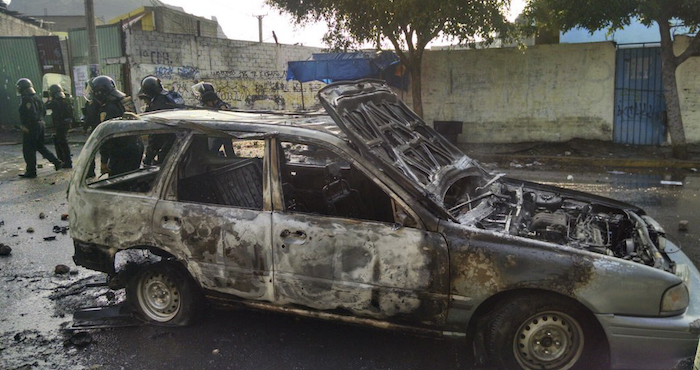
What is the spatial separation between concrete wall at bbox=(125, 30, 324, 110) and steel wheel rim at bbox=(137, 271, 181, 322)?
14.9 metres

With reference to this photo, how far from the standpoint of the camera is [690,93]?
13.5 m

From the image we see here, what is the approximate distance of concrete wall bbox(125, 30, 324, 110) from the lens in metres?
17.9

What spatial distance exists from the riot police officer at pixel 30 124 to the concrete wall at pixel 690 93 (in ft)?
48.1

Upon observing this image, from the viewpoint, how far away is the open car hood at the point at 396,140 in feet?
11.0

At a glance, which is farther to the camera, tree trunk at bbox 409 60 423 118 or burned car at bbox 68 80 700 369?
tree trunk at bbox 409 60 423 118

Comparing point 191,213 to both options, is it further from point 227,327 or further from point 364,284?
point 364,284

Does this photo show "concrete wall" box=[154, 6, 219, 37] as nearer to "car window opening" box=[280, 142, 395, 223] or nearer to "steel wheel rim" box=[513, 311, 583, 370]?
"car window opening" box=[280, 142, 395, 223]

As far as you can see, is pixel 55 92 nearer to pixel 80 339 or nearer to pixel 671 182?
pixel 80 339

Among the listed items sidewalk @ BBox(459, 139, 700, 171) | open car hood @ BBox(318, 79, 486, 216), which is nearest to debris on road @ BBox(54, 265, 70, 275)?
open car hood @ BBox(318, 79, 486, 216)

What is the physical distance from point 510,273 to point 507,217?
2.48ft

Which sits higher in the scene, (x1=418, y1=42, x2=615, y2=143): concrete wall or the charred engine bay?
(x1=418, y1=42, x2=615, y2=143): concrete wall

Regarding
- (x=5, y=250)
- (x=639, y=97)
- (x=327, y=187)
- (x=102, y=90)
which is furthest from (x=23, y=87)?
(x=639, y=97)

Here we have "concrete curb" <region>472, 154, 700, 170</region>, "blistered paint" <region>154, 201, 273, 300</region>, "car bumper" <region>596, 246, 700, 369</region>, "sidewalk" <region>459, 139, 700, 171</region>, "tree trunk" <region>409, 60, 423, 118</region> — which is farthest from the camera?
"tree trunk" <region>409, 60, 423, 118</region>

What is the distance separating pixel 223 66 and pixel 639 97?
1422 cm
